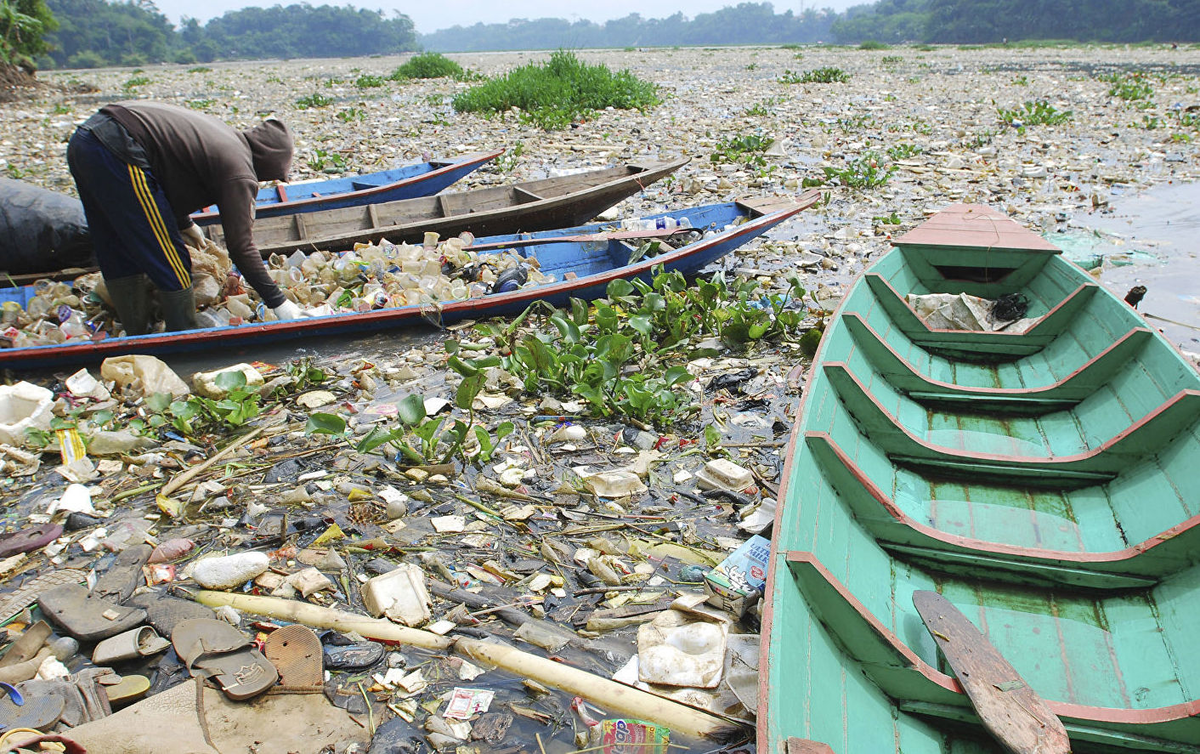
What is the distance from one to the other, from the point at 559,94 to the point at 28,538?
13.0 m

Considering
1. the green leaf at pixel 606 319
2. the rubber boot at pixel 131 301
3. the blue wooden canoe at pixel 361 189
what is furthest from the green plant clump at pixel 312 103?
the green leaf at pixel 606 319

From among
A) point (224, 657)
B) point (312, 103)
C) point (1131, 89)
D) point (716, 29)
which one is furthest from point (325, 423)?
point (716, 29)

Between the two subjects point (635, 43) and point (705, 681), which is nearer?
point (705, 681)

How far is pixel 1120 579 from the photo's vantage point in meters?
2.30

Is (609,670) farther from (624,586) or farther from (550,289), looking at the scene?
(550,289)

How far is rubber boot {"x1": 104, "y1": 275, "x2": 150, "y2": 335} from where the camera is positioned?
188 inches

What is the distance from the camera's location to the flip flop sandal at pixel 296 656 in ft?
7.61

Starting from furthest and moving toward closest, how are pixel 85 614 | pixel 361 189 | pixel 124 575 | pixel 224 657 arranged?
1. pixel 361 189
2. pixel 124 575
3. pixel 85 614
4. pixel 224 657

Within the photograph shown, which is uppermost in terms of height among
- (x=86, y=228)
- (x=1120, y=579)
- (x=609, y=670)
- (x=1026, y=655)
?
(x=86, y=228)

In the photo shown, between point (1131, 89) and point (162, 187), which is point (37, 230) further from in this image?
point (1131, 89)

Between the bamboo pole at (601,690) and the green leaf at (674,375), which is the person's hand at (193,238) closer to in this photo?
the green leaf at (674,375)

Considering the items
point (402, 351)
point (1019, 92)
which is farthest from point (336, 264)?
point (1019, 92)

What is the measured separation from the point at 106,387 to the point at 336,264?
1.92 metres

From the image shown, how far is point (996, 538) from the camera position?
2.73m
